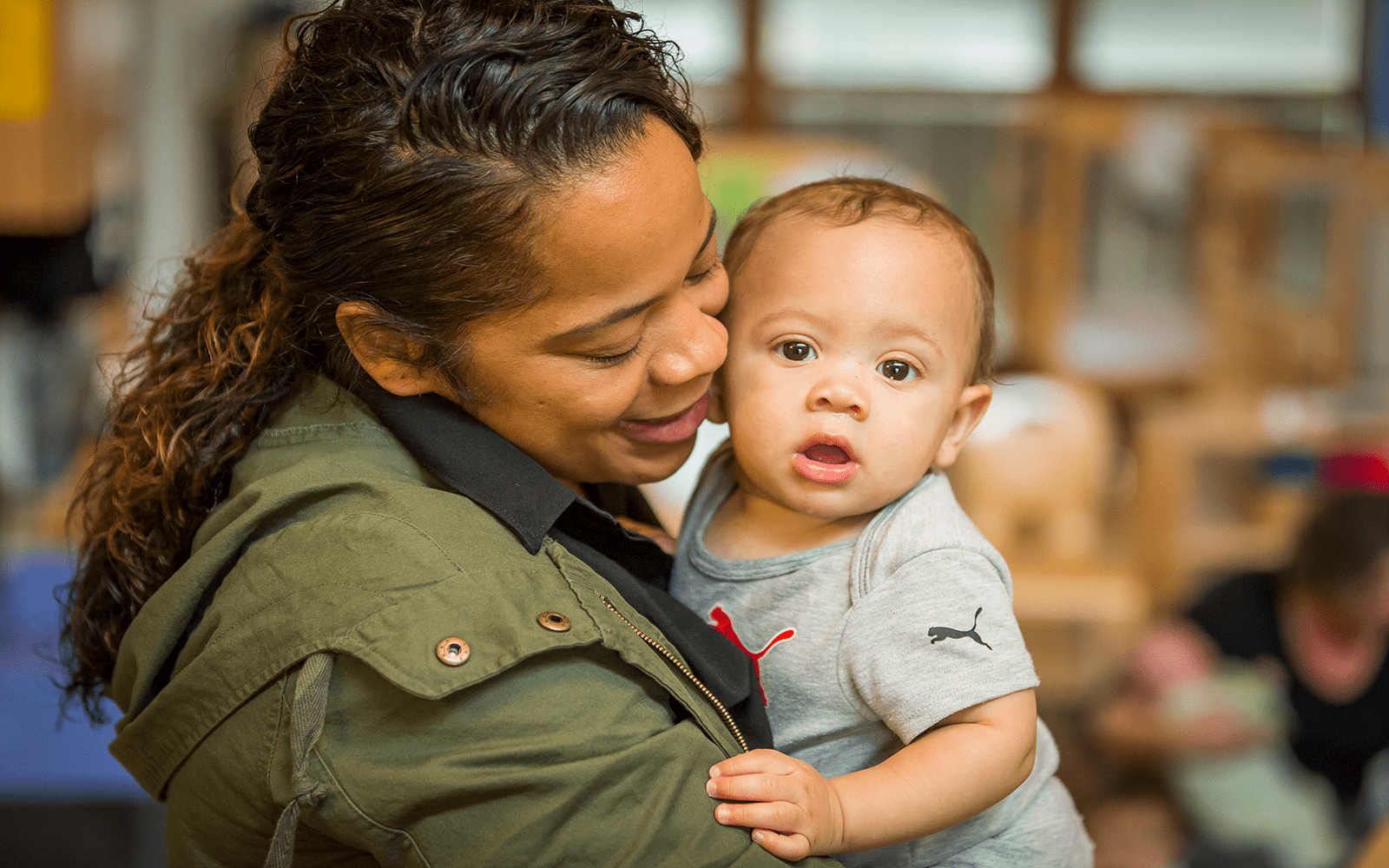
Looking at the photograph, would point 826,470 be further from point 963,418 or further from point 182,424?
point 182,424

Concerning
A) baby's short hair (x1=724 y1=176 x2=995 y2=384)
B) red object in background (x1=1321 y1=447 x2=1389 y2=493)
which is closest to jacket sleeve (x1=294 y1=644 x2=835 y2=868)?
baby's short hair (x1=724 y1=176 x2=995 y2=384)

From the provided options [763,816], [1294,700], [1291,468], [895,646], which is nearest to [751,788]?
[763,816]

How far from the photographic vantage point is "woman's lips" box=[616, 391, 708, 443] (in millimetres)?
1038

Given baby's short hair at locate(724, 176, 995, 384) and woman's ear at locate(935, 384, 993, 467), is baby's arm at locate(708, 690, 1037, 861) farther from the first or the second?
baby's short hair at locate(724, 176, 995, 384)

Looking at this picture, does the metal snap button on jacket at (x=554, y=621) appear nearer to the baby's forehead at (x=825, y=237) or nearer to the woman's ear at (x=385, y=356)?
the woman's ear at (x=385, y=356)

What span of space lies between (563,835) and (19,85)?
2.17 metres

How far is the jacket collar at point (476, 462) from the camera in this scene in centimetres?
93

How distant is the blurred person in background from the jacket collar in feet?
7.26

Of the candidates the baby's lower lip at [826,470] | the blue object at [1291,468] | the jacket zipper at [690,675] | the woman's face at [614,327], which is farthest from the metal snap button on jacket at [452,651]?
the blue object at [1291,468]

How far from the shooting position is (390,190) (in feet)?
2.85

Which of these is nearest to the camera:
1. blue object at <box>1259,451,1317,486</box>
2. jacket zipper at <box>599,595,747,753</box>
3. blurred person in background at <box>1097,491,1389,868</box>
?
jacket zipper at <box>599,595,747,753</box>

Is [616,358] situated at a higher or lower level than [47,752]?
higher

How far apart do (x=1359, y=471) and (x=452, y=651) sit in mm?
2906

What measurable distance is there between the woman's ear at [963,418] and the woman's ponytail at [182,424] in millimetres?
547
